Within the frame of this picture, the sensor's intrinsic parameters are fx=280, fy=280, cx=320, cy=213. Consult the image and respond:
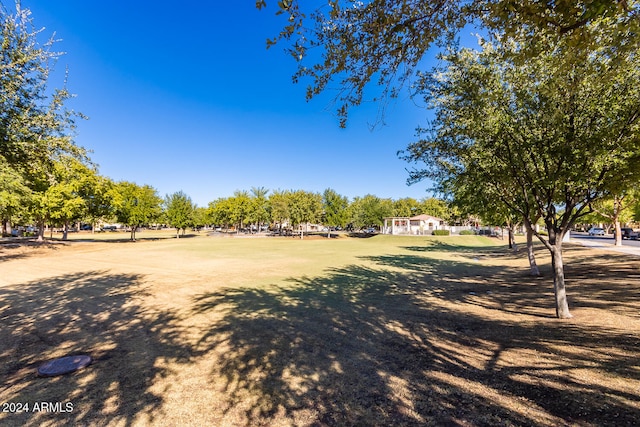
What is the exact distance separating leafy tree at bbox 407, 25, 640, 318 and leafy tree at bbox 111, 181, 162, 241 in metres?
50.3

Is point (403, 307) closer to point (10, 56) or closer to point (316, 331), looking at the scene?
point (316, 331)

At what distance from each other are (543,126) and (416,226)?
73.0m

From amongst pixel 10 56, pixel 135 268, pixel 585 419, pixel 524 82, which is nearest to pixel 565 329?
pixel 585 419

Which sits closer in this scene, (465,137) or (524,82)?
(524,82)

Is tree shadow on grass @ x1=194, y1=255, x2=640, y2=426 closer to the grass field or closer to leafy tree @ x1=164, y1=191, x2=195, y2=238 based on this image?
the grass field

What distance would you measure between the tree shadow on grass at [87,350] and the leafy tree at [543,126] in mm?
9384

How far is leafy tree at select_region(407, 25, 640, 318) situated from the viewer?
6.65 meters

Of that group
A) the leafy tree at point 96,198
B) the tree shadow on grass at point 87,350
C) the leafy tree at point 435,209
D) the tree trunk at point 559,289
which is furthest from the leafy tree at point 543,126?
the leafy tree at point 435,209

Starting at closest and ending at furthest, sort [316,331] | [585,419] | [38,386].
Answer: [585,419]
[38,386]
[316,331]

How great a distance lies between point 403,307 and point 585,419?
6657 millimetres

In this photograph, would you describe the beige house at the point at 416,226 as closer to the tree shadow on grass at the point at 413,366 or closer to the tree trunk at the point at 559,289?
the tree shadow on grass at the point at 413,366

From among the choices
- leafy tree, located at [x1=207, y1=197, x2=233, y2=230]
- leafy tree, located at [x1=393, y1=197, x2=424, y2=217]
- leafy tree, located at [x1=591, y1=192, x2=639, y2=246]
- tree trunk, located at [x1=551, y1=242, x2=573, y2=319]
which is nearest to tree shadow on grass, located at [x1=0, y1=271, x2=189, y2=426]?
tree trunk, located at [x1=551, y1=242, x2=573, y2=319]

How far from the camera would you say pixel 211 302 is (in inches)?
416

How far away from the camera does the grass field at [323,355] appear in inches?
160
